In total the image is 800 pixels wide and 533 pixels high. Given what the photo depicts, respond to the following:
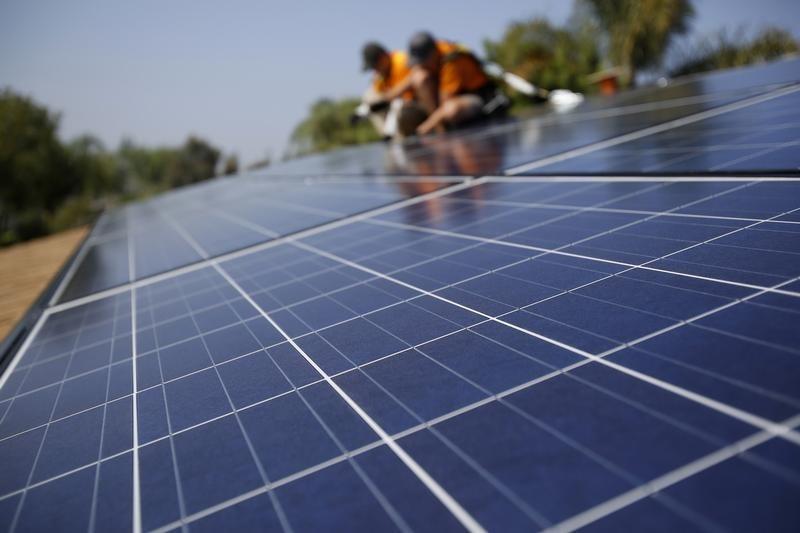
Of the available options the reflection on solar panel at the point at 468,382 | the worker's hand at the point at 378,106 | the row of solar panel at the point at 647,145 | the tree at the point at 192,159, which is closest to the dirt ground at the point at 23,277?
the reflection on solar panel at the point at 468,382

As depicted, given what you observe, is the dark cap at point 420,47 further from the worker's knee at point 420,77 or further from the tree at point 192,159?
the tree at point 192,159

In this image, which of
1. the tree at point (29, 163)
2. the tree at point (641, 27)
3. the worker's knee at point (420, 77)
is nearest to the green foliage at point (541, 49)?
the tree at point (641, 27)

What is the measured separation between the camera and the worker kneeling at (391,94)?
19531 mm

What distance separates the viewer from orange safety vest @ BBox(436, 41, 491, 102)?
18.0 m

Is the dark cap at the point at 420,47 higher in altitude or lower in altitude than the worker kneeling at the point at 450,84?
higher

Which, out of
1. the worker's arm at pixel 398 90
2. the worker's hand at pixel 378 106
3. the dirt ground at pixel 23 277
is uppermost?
the worker's arm at pixel 398 90

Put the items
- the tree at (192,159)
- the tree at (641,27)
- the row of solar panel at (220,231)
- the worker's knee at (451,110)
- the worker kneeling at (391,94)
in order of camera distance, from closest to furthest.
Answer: the row of solar panel at (220,231) < the worker's knee at (451,110) < the worker kneeling at (391,94) < the tree at (641,27) < the tree at (192,159)

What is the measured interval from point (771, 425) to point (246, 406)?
2.08 meters

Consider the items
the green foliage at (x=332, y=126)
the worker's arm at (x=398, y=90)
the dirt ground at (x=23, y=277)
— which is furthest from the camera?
the green foliage at (x=332, y=126)

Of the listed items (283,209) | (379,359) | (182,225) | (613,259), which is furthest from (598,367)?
(182,225)

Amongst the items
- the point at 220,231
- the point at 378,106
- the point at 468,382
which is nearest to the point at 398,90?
the point at 378,106

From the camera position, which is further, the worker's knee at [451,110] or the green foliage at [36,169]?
the green foliage at [36,169]

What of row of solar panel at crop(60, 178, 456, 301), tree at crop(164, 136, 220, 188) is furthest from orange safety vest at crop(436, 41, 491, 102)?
tree at crop(164, 136, 220, 188)

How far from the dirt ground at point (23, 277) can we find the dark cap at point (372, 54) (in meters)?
11.7
